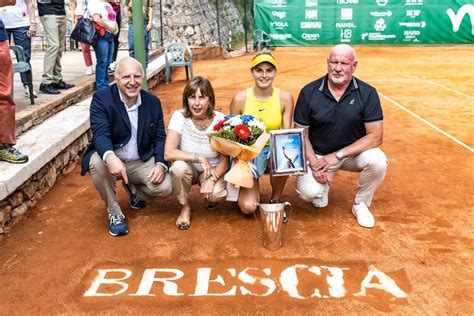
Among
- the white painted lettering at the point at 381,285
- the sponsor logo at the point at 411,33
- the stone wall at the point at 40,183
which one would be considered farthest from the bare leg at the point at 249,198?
the sponsor logo at the point at 411,33

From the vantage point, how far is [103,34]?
710 cm

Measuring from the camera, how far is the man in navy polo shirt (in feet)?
12.7

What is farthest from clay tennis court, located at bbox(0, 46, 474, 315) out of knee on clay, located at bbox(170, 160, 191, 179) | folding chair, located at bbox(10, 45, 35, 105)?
folding chair, located at bbox(10, 45, 35, 105)

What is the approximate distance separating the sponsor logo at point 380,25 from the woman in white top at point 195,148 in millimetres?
14902

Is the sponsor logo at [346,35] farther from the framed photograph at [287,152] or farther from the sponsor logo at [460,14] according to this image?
the framed photograph at [287,152]

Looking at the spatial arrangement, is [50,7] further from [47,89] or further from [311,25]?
[311,25]

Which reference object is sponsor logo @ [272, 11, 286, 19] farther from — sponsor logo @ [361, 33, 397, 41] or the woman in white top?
the woman in white top

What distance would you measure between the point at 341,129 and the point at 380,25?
14660 mm

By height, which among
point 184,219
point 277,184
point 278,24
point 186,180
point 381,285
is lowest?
point 381,285

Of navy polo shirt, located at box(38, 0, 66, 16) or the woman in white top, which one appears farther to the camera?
navy polo shirt, located at box(38, 0, 66, 16)

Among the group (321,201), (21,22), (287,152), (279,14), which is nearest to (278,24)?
(279,14)

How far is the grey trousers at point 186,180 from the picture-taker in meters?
3.80

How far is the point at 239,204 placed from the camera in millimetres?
4039

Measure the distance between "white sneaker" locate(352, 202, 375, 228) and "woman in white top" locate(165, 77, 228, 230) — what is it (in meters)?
1.12
